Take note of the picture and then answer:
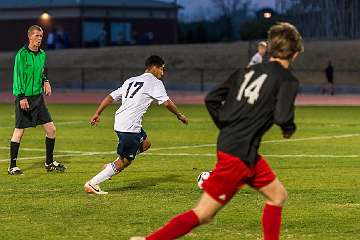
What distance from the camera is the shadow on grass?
14789 millimetres

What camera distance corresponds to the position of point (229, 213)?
12.4 metres

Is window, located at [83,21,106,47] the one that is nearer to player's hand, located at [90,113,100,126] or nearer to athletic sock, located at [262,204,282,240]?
player's hand, located at [90,113,100,126]

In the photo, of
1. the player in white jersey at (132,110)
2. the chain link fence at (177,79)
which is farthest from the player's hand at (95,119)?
the chain link fence at (177,79)

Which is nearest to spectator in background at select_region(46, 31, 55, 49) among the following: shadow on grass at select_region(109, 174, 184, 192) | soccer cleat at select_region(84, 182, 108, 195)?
shadow on grass at select_region(109, 174, 184, 192)

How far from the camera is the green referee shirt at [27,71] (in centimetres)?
1634

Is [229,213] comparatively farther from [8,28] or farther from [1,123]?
[8,28]

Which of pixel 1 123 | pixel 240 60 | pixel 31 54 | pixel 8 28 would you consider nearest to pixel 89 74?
pixel 240 60

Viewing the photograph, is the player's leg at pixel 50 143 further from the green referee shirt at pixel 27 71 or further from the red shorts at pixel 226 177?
the red shorts at pixel 226 177

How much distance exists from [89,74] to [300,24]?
20.3 meters

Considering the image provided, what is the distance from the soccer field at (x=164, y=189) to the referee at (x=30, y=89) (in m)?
0.59

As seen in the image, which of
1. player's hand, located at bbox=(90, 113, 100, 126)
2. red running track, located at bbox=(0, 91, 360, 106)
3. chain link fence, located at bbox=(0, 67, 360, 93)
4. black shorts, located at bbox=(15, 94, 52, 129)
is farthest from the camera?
chain link fence, located at bbox=(0, 67, 360, 93)

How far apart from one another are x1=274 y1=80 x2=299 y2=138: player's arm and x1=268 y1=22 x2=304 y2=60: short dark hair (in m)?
0.25

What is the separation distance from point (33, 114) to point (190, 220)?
27.4 feet

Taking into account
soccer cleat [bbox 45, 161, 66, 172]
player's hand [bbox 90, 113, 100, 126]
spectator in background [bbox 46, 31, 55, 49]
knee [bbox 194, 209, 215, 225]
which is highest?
player's hand [bbox 90, 113, 100, 126]
